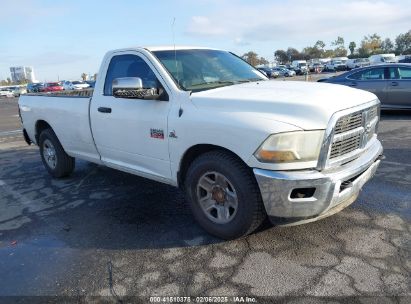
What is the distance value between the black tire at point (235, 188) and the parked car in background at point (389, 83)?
8665 mm

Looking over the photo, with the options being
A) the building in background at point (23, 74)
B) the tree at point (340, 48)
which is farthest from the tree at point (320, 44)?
the building in background at point (23, 74)

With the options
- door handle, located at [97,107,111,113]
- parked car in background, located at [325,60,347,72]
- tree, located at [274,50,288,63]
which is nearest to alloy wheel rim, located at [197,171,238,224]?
door handle, located at [97,107,111,113]

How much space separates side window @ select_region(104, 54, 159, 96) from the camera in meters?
4.41

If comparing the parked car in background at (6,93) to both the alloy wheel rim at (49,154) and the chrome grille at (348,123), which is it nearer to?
the alloy wheel rim at (49,154)

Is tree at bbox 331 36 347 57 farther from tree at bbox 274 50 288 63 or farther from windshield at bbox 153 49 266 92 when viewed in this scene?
windshield at bbox 153 49 266 92

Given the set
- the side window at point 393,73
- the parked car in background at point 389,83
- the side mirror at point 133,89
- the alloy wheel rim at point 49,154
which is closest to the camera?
the side mirror at point 133,89

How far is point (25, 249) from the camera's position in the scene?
159 inches

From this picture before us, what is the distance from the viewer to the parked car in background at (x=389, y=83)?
10719mm

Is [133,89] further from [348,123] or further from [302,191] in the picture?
[348,123]

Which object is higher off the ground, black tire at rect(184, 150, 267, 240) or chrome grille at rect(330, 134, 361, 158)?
chrome grille at rect(330, 134, 361, 158)

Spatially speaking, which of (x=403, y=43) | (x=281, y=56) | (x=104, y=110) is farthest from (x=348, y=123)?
(x=281, y=56)

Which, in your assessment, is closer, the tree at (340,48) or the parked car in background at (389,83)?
the parked car in background at (389,83)

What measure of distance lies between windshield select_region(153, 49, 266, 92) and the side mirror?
30 centimetres

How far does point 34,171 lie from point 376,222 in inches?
228
